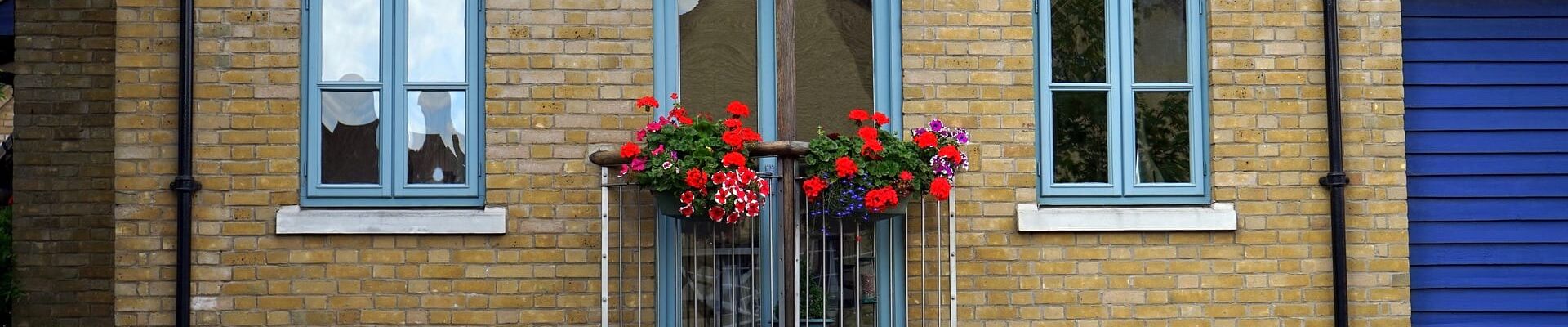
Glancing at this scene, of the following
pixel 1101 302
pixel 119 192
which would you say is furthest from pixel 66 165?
pixel 1101 302

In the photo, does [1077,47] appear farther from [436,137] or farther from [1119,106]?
[436,137]

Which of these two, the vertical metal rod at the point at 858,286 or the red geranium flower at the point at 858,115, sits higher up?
the red geranium flower at the point at 858,115

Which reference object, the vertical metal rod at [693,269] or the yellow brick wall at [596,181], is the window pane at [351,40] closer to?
the yellow brick wall at [596,181]

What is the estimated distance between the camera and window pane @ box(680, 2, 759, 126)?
5441 mm

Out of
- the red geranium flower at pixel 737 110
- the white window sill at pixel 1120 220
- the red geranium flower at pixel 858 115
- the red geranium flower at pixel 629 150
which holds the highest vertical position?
the red geranium flower at pixel 737 110

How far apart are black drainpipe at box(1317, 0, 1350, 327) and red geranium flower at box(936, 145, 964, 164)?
1.77 m

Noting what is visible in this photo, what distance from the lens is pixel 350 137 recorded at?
533 centimetres

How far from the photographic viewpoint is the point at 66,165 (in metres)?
6.48

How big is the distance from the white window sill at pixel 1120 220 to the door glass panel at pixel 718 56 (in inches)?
52.4

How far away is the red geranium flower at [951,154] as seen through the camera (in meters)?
4.88

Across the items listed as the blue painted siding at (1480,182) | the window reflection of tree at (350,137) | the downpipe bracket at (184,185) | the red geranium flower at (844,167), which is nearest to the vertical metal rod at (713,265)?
the red geranium flower at (844,167)

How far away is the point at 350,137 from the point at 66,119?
227 centimetres

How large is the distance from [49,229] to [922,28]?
483 centimetres

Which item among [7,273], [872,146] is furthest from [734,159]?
[7,273]
